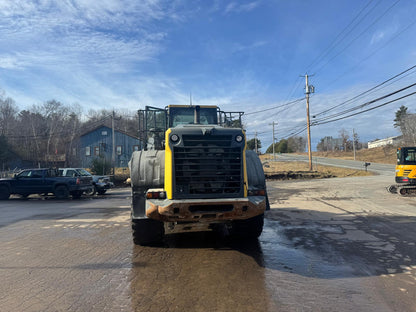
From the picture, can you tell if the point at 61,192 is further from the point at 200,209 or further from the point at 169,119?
the point at 200,209

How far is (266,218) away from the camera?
9516 millimetres

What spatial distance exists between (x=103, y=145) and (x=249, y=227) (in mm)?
40529

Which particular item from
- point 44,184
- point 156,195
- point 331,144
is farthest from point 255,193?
point 331,144

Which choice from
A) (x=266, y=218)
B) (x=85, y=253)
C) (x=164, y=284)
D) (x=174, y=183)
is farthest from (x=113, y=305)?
(x=266, y=218)

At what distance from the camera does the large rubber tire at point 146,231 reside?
6.05m

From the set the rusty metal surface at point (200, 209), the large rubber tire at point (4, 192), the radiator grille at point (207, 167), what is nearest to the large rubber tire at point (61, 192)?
the large rubber tire at point (4, 192)

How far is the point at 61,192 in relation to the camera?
17.0 metres

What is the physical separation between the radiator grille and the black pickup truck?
13.7 m

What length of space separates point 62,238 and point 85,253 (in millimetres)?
1723

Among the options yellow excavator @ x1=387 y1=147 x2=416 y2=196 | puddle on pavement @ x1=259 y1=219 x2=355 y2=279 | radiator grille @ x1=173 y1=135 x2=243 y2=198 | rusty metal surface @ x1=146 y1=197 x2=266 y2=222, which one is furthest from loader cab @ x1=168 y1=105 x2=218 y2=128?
yellow excavator @ x1=387 y1=147 x2=416 y2=196

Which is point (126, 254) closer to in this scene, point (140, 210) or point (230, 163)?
point (140, 210)

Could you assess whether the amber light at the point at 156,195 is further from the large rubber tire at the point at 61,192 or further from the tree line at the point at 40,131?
the tree line at the point at 40,131

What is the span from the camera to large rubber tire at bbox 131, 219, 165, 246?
6.05m

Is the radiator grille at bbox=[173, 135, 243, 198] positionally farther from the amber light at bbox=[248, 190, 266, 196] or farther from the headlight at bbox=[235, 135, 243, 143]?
the amber light at bbox=[248, 190, 266, 196]
